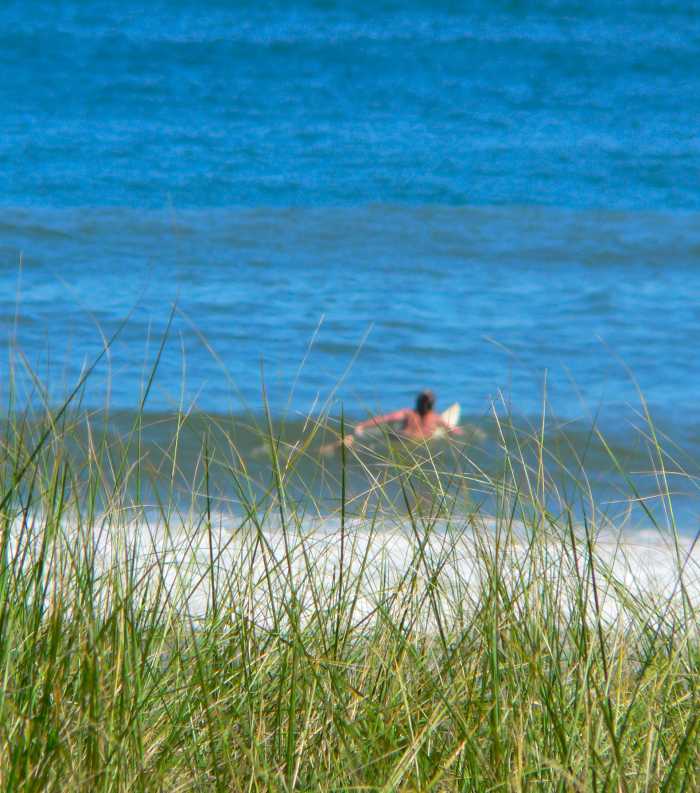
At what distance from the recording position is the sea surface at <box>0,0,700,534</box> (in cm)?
1211

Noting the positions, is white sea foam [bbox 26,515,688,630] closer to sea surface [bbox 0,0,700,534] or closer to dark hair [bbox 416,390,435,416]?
sea surface [bbox 0,0,700,534]

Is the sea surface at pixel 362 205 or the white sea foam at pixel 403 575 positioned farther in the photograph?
the sea surface at pixel 362 205

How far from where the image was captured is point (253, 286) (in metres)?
16.8

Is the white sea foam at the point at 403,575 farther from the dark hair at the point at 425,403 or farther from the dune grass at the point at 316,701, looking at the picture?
the dark hair at the point at 425,403

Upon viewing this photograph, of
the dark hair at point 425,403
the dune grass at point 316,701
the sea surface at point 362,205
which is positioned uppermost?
the sea surface at point 362,205

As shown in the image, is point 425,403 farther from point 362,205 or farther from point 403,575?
point 362,205

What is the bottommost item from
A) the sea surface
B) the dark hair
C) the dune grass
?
the dune grass

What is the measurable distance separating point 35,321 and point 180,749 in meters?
12.2

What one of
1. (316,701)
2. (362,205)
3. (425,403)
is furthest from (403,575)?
(362,205)

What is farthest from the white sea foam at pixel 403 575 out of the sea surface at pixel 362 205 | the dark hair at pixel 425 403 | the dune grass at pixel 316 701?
the dark hair at pixel 425 403

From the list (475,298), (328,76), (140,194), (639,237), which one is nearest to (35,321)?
(475,298)

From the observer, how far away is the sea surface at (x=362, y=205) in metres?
12.1

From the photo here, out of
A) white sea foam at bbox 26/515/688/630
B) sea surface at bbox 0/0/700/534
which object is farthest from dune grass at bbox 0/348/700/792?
sea surface at bbox 0/0/700/534

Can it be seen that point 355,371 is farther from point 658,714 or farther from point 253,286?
point 658,714
